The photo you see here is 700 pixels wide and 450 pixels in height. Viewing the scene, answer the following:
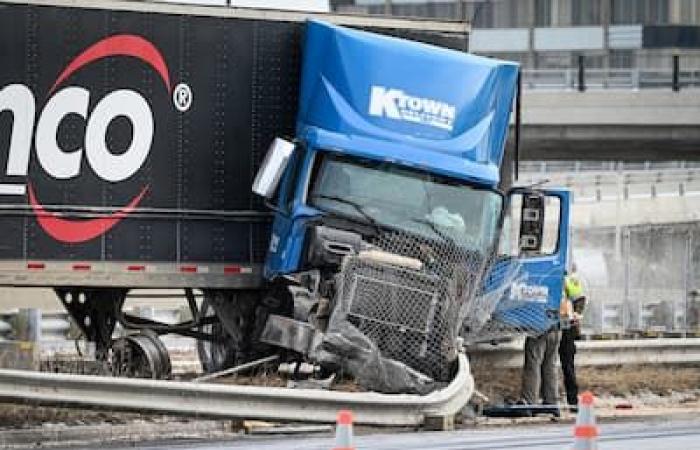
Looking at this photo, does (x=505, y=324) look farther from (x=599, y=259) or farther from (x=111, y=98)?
(x=599, y=259)

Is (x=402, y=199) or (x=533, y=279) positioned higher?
(x=402, y=199)

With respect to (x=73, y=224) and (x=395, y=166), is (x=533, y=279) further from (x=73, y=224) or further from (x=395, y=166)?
(x=73, y=224)

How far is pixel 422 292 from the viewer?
1798 centimetres

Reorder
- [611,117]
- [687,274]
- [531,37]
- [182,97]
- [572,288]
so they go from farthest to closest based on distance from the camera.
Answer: [531,37]
[611,117]
[687,274]
[572,288]
[182,97]

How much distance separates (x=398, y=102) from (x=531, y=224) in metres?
2.13

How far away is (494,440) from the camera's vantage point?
609 inches

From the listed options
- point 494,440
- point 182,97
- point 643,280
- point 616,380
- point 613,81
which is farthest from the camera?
point 613,81

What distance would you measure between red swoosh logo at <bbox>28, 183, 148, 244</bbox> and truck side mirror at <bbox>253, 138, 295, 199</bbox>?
150cm

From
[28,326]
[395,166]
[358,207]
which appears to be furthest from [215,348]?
[28,326]

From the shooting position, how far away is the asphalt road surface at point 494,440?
14469mm

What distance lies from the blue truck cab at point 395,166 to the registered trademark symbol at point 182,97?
4.15 ft

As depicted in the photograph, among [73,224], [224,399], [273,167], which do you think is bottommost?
[224,399]

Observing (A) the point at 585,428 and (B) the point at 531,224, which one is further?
(B) the point at 531,224

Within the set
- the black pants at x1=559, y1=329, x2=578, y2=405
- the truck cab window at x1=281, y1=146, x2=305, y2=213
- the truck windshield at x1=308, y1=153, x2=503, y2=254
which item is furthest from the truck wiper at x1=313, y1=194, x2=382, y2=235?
the black pants at x1=559, y1=329, x2=578, y2=405
